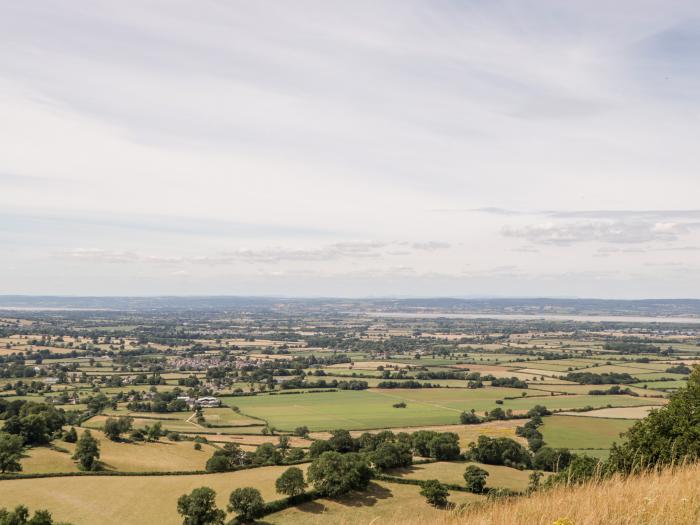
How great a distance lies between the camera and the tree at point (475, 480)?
152ft

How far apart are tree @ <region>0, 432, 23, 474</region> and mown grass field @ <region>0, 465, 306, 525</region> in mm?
2485

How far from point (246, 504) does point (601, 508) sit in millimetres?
37116

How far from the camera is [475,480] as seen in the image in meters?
46.5

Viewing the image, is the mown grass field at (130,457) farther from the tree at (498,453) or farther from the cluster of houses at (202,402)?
the tree at (498,453)

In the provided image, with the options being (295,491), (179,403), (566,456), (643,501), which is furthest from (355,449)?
(643,501)

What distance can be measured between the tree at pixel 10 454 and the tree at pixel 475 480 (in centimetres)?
4080

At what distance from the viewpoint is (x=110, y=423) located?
63688 millimetres

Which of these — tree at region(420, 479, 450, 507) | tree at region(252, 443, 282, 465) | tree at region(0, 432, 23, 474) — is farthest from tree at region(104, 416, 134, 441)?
tree at region(420, 479, 450, 507)

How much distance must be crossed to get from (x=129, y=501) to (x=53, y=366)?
4398 inches

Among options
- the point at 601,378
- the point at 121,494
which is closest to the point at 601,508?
the point at 121,494

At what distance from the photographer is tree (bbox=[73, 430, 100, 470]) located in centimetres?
5175

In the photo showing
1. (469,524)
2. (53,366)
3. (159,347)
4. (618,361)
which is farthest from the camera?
(159,347)

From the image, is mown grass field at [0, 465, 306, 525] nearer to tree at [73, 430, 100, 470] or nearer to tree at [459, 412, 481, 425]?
tree at [73, 430, 100, 470]

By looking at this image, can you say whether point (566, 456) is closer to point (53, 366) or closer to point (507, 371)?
point (507, 371)
